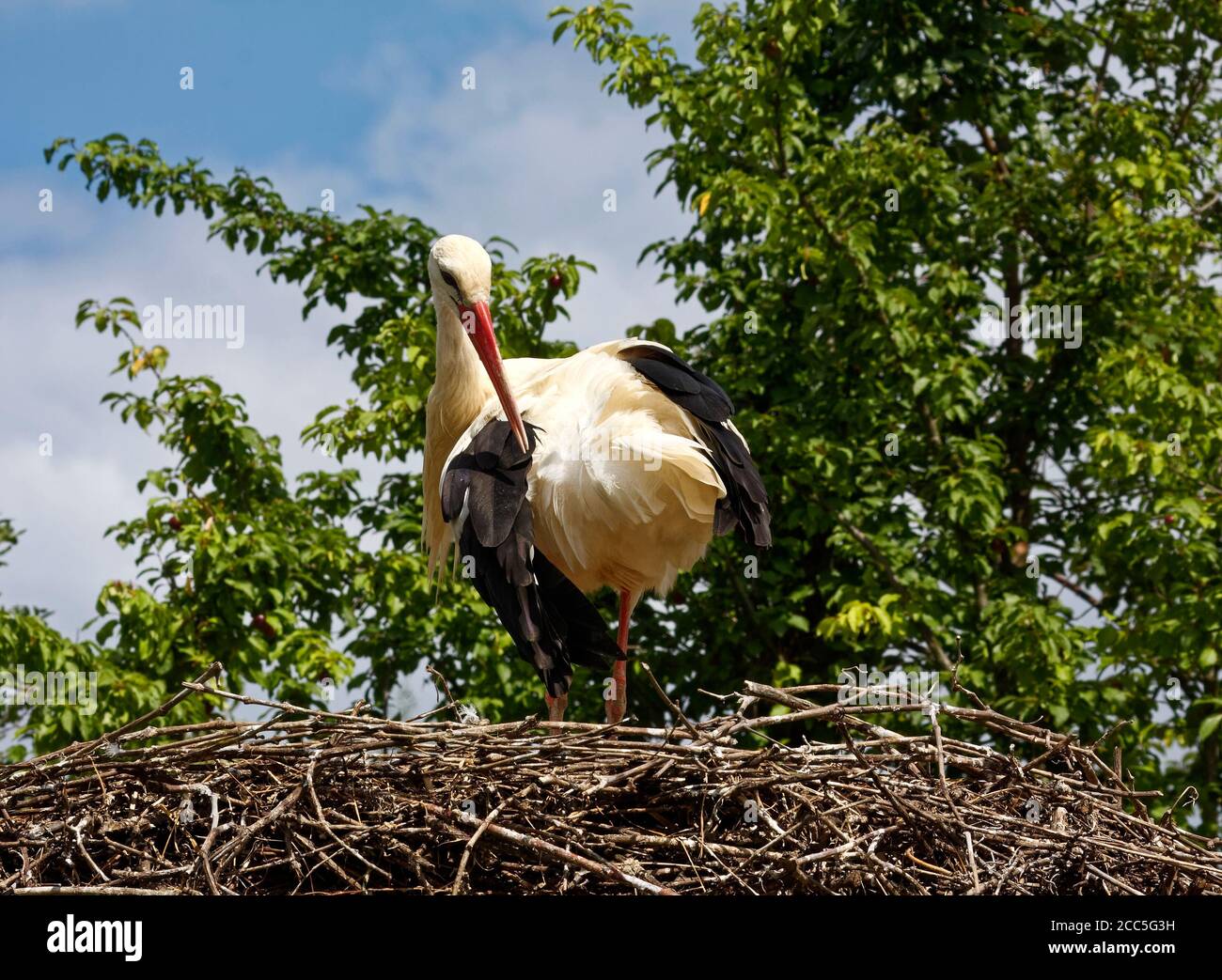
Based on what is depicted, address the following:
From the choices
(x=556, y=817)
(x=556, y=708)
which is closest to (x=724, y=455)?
(x=556, y=708)

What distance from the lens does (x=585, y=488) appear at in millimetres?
4031

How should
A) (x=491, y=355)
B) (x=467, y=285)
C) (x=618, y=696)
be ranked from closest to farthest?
(x=491, y=355) < (x=467, y=285) < (x=618, y=696)

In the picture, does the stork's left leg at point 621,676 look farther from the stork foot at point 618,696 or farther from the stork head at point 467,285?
the stork head at point 467,285

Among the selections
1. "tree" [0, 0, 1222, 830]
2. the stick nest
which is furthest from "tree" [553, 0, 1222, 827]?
the stick nest

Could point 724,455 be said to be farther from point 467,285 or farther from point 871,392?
point 871,392

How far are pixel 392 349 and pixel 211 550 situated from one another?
Result: 1273 mm

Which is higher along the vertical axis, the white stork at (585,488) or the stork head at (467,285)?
the stork head at (467,285)

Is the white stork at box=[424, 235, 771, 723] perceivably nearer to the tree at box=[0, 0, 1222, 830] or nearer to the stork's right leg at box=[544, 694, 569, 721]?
the stork's right leg at box=[544, 694, 569, 721]

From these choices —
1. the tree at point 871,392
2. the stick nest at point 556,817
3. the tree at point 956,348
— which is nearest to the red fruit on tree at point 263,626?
the tree at point 871,392

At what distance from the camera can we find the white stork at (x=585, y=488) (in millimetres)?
3953

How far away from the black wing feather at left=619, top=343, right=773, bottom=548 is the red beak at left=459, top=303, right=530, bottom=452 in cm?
41

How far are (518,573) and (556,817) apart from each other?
3.66 ft

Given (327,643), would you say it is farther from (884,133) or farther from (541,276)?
(884,133)
